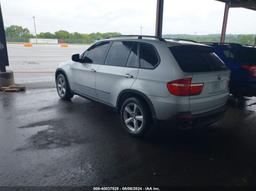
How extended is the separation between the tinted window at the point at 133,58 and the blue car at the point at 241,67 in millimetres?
2997

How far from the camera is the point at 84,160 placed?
3006 millimetres

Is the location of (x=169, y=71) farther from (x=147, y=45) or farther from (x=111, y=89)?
(x=111, y=89)

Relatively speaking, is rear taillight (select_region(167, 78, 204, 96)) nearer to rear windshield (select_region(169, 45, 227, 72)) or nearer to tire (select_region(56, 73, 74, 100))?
rear windshield (select_region(169, 45, 227, 72))

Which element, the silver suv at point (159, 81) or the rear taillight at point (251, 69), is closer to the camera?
the silver suv at point (159, 81)

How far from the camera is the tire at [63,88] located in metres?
5.68

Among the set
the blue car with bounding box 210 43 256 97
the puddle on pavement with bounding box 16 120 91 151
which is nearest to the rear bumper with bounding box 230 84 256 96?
the blue car with bounding box 210 43 256 97

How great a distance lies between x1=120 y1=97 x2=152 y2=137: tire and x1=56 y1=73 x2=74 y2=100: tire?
236cm

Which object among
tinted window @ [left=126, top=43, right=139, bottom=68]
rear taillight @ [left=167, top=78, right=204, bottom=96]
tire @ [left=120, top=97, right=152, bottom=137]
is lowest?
tire @ [left=120, top=97, right=152, bottom=137]

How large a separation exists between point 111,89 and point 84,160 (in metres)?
1.54

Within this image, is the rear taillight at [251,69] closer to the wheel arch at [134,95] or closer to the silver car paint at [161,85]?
the silver car paint at [161,85]

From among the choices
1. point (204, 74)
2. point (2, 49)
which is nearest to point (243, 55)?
point (204, 74)

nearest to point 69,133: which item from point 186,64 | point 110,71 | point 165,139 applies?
point 110,71

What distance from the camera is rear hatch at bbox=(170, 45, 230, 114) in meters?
3.16

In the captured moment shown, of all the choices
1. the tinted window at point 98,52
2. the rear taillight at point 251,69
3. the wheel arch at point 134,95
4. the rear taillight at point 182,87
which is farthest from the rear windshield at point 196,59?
the rear taillight at point 251,69
